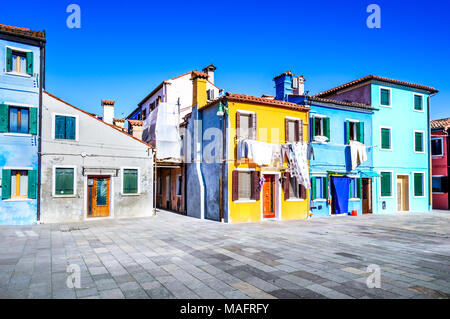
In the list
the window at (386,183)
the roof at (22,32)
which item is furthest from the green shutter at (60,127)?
the window at (386,183)

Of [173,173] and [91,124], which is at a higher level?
[91,124]

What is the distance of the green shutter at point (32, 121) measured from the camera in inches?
546

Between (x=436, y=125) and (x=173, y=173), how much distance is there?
2096cm

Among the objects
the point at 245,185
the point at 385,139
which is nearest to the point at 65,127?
the point at 245,185

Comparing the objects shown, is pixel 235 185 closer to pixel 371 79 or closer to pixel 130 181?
pixel 130 181

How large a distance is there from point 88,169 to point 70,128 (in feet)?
7.09

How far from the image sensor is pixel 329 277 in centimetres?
607

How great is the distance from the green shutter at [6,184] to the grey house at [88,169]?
1.27 metres

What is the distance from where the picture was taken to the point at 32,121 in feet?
45.6

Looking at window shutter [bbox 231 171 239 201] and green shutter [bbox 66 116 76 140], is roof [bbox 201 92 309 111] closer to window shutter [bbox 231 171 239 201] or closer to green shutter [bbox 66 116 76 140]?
window shutter [bbox 231 171 239 201]

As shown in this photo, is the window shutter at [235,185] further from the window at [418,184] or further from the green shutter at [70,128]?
the window at [418,184]

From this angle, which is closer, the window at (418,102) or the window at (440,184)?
the window at (418,102)
